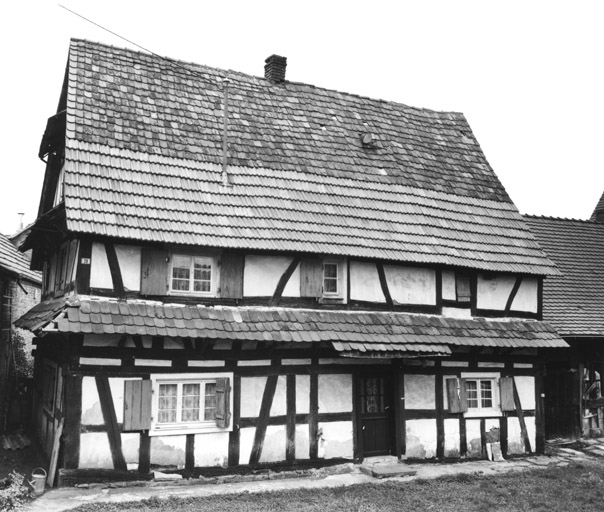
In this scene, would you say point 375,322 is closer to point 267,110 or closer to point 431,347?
point 431,347

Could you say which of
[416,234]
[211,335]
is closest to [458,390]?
[416,234]

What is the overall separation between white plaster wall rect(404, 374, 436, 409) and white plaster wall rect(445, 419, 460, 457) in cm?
58

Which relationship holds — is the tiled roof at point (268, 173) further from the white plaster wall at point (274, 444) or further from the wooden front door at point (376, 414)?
the white plaster wall at point (274, 444)

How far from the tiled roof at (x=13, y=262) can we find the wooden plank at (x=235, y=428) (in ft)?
28.5

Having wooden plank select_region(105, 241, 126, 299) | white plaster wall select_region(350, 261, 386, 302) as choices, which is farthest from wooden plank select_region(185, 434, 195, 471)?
white plaster wall select_region(350, 261, 386, 302)

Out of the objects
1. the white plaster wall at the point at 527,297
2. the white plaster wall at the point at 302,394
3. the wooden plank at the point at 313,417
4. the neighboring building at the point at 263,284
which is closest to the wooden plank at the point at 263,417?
the neighboring building at the point at 263,284

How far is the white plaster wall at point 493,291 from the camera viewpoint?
14852 millimetres

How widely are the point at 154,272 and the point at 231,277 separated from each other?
4.94ft

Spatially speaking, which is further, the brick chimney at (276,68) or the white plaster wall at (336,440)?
the brick chimney at (276,68)

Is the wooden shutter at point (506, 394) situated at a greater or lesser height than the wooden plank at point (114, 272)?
lesser

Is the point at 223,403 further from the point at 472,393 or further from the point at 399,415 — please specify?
the point at 472,393

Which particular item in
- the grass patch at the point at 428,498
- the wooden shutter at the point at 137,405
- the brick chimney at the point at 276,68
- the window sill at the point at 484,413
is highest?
the brick chimney at the point at 276,68

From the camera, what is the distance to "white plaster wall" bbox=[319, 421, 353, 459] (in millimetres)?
12555

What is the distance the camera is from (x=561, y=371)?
666 inches
